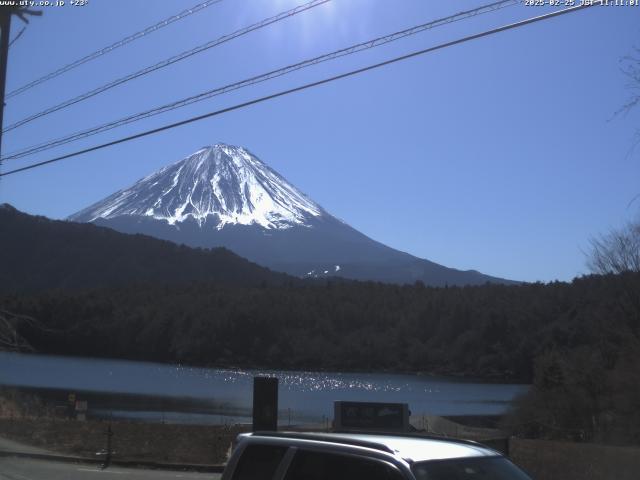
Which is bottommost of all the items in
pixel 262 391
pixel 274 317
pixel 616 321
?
pixel 262 391

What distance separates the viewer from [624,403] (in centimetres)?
3095

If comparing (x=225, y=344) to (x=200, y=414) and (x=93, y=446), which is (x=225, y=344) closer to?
(x=200, y=414)

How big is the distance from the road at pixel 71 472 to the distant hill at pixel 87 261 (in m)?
153

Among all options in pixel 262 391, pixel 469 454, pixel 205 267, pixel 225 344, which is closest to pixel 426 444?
pixel 469 454

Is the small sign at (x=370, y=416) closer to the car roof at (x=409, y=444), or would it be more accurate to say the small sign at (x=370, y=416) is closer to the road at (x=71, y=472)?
the road at (x=71, y=472)

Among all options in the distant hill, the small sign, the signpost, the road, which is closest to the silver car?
the small sign

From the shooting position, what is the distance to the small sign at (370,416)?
1420 centimetres

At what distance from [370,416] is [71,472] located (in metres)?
7.59

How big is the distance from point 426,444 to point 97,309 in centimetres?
13883

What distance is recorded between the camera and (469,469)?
5.34 meters

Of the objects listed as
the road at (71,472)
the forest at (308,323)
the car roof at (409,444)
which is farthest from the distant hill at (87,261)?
the car roof at (409,444)

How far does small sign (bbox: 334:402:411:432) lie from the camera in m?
14.2

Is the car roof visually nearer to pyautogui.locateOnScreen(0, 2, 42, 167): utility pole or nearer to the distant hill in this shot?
pyautogui.locateOnScreen(0, 2, 42, 167): utility pole

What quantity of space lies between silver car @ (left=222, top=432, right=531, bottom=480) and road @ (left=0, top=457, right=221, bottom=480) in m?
11.5
